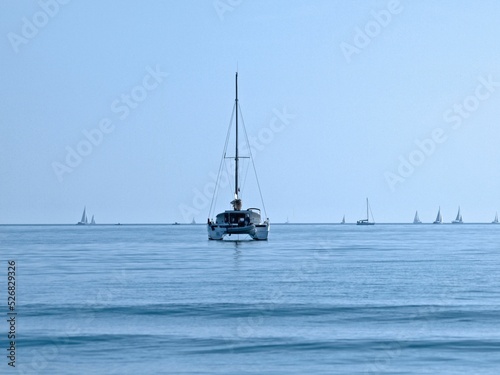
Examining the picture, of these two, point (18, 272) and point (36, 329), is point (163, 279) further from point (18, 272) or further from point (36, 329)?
point (36, 329)

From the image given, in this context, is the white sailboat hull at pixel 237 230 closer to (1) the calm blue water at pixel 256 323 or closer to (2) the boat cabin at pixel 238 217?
(2) the boat cabin at pixel 238 217

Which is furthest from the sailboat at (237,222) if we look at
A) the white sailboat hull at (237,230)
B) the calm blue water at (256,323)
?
the calm blue water at (256,323)

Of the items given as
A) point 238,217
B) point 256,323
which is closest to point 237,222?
point 238,217

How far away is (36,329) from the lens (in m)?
39.2

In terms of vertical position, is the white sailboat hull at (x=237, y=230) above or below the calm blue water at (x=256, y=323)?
above

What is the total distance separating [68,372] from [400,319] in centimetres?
1711

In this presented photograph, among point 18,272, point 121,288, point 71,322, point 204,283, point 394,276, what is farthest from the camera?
point 18,272

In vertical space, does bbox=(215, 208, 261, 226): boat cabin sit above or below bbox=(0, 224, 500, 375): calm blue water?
above

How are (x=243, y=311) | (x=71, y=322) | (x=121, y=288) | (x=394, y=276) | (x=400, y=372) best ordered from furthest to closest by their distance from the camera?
(x=394, y=276) → (x=121, y=288) → (x=243, y=311) → (x=71, y=322) → (x=400, y=372)

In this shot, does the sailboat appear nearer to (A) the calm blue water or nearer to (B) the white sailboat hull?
(B) the white sailboat hull

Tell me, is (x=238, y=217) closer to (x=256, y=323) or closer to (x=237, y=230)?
(x=237, y=230)

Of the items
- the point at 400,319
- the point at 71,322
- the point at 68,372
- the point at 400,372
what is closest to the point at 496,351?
the point at 400,372

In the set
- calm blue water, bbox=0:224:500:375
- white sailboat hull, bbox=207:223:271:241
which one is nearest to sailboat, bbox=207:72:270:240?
white sailboat hull, bbox=207:223:271:241

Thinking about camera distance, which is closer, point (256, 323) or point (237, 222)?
point (256, 323)
